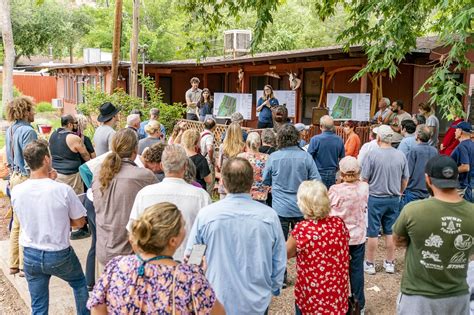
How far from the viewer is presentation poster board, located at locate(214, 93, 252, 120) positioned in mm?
14891

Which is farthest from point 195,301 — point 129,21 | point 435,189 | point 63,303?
point 129,21

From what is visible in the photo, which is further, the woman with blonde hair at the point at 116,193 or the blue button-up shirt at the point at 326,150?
the blue button-up shirt at the point at 326,150

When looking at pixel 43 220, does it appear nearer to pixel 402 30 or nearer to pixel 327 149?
pixel 327 149

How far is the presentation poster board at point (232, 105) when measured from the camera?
586 inches

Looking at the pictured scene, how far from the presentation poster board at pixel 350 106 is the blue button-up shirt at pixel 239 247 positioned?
902 centimetres

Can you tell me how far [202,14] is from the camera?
8.88m

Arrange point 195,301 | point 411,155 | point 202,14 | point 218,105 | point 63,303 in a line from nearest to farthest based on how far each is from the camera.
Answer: point 195,301 < point 63,303 < point 411,155 < point 202,14 < point 218,105

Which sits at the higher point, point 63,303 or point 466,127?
point 466,127

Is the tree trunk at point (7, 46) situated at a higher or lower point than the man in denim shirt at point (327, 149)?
higher

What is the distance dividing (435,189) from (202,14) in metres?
6.90

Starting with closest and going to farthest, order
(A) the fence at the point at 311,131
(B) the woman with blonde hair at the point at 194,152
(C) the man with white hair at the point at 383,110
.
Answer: (B) the woman with blonde hair at the point at 194,152, (C) the man with white hair at the point at 383,110, (A) the fence at the point at 311,131

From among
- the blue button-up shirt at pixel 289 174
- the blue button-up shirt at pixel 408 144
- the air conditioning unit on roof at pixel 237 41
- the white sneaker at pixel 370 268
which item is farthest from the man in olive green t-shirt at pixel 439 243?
the air conditioning unit on roof at pixel 237 41

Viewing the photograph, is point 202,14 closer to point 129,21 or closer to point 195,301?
point 195,301

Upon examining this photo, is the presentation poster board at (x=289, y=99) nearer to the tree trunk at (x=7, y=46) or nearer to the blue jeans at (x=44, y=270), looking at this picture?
the blue jeans at (x=44, y=270)
